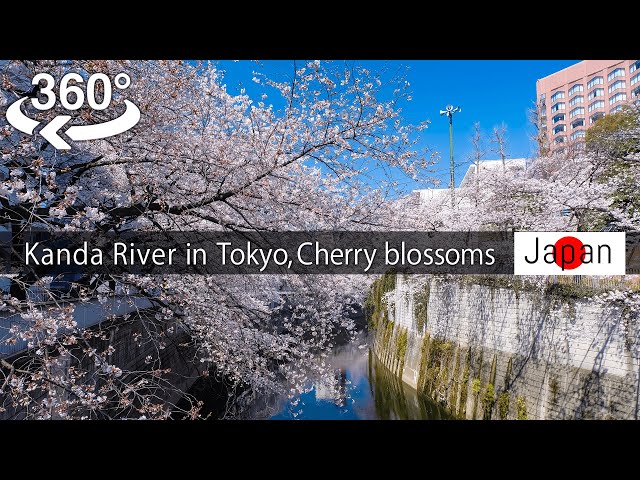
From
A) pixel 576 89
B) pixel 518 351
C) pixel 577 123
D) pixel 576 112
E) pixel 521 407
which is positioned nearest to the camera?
pixel 521 407

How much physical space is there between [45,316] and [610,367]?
553 cm

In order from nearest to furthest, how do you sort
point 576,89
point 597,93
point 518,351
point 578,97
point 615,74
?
point 518,351, point 615,74, point 597,93, point 578,97, point 576,89

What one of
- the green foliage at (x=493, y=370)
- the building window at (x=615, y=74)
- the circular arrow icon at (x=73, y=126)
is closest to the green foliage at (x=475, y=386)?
the green foliage at (x=493, y=370)

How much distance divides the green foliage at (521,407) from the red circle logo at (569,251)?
312 cm

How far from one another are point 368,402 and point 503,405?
3.89 m

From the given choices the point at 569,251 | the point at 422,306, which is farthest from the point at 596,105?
the point at 569,251

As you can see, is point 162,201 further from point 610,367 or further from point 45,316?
point 610,367

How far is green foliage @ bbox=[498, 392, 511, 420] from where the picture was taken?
7125 mm

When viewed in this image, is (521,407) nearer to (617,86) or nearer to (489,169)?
(489,169)

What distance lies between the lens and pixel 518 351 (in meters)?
7.21

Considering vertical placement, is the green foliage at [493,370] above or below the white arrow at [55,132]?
below

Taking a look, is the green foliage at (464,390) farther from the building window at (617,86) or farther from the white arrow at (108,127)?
the building window at (617,86)

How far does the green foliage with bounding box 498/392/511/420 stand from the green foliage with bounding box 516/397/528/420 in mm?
341

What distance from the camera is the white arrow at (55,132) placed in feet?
10.6
